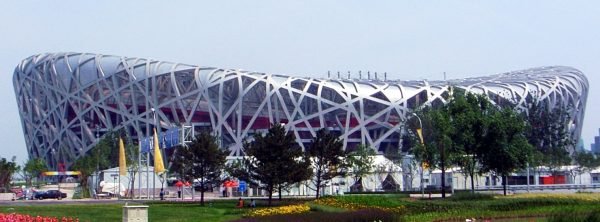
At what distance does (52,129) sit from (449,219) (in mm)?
108125

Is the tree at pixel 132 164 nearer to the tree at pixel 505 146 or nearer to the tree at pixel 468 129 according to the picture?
the tree at pixel 468 129

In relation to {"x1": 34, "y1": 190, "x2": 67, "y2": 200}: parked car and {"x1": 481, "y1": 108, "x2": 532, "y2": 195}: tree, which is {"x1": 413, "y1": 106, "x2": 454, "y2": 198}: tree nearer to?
{"x1": 481, "y1": 108, "x2": 532, "y2": 195}: tree

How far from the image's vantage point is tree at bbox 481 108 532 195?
49.0m

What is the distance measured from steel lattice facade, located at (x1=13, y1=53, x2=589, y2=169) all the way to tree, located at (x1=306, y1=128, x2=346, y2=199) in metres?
54.8

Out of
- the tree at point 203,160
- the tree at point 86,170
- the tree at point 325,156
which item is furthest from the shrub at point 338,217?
the tree at point 86,170

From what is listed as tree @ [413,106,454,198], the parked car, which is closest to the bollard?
tree @ [413,106,454,198]

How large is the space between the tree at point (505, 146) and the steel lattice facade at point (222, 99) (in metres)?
56.3

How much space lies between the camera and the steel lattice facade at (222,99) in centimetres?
11262

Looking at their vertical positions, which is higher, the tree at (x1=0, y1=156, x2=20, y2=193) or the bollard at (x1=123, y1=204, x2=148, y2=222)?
the tree at (x1=0, y1=156, x2=20, y2=193)

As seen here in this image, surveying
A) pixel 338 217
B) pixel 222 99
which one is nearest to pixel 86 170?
pixel 222 99

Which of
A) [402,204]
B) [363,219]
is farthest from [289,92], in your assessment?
[363,219]

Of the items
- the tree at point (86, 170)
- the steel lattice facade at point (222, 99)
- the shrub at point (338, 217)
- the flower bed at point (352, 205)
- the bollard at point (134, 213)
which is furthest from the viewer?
the steel lattice facade at point (222, 99)

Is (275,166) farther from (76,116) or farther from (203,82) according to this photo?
(76,116)

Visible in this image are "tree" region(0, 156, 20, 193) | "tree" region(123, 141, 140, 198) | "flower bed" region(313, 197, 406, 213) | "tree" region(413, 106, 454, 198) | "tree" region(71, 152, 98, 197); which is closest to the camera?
"flower bed" region(313, 197, 406, 213)
